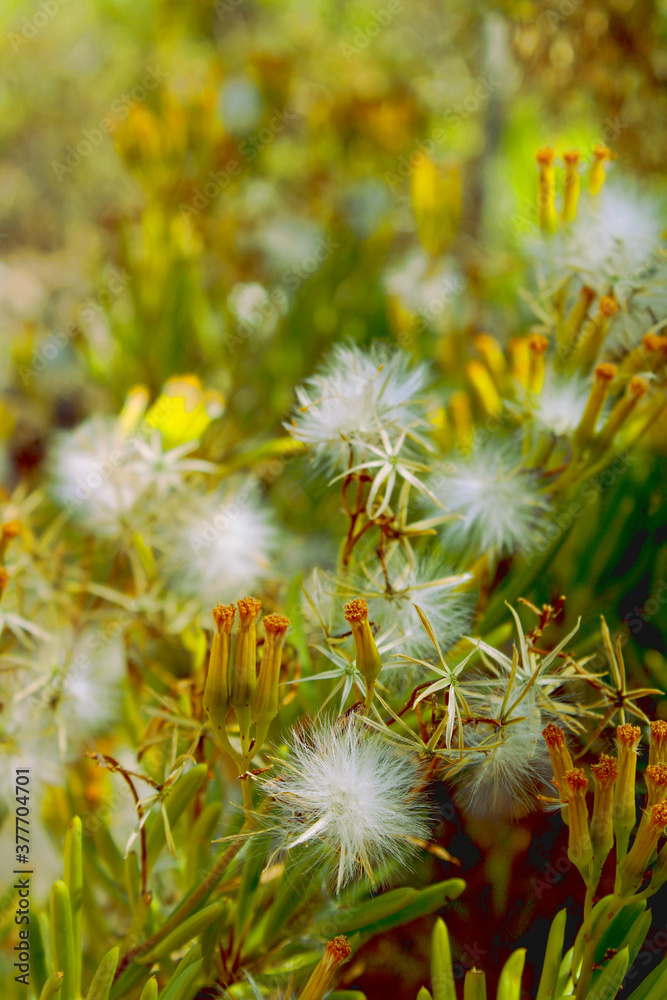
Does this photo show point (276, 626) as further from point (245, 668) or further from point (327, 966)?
point (327, 966)

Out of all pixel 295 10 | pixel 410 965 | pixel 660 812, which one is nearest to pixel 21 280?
pixel 295 10

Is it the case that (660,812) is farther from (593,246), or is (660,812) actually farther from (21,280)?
(21,280)

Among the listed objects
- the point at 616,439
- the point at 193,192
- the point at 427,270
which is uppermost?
the point at 193,192

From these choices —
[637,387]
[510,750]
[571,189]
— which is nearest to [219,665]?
[510,750]

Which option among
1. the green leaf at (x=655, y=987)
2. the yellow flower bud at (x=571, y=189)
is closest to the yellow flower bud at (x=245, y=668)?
the green leaf at (x=655, y=987)

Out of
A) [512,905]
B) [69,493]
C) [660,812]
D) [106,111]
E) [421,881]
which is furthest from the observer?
[106,111]

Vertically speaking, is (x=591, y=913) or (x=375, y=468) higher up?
(x=375, y=468)

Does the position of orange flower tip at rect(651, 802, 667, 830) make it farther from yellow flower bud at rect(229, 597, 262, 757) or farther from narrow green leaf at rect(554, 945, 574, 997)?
yellow flower bud at rect(229, 597, 262, 757)
